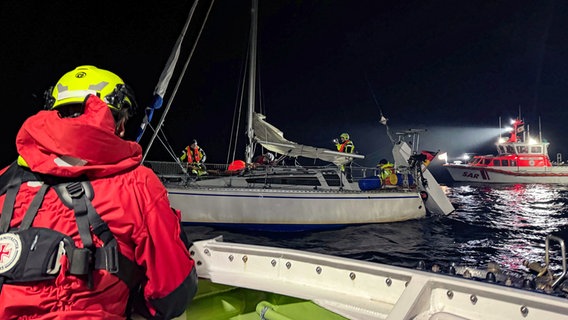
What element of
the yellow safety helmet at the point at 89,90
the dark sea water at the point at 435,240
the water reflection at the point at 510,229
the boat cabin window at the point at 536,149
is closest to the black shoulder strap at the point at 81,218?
the yellow safety helmet at the point at 89,90

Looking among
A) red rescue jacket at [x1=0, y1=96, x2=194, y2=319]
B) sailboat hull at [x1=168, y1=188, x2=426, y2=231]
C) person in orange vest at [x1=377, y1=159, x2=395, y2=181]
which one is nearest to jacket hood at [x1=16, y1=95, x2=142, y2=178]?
red rescue jacket at [x1=0, y1=96, x2=194, y2=319]

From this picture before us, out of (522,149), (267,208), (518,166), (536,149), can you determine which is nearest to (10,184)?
(267,208)

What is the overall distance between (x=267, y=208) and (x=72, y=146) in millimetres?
8915

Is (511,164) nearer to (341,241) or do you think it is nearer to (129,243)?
(341,241)

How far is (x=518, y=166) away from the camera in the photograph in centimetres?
3759

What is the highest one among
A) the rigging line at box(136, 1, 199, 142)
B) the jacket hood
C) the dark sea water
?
the rigging line at box(136, 1, 199, 142)

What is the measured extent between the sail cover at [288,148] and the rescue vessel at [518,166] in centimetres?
3262

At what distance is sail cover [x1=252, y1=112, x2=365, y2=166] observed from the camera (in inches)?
→ 448

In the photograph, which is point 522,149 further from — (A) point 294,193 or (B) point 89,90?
(B) point 89,90

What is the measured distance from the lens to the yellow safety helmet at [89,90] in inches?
66.1

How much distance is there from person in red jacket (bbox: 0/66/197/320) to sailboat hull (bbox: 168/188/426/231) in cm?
852

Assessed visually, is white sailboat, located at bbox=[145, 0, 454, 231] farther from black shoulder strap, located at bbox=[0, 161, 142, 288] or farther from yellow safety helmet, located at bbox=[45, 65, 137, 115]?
black shoulder strap, located at bbox=[0, 161, 142, 288]

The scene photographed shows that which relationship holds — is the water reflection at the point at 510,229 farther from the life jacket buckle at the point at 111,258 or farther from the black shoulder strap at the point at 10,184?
the black shoulder strap at the point at 10,184

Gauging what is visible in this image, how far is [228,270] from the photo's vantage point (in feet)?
9.36
